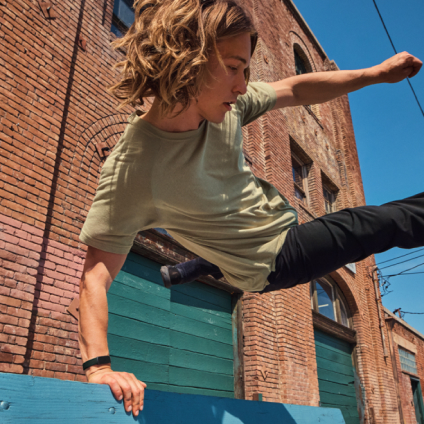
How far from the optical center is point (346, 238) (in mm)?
1792

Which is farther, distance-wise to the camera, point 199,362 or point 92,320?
point 199,362

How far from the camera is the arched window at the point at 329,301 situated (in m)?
9.41

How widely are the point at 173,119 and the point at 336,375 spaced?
9.29 m

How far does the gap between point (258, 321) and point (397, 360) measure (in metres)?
9.30

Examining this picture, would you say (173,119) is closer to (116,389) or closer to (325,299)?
(116,389)

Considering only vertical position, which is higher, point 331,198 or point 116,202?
point 331,198

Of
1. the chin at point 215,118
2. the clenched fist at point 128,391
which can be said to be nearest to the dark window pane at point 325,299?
the chin at point 215,118

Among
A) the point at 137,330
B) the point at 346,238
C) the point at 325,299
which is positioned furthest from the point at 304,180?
the point at 346,238

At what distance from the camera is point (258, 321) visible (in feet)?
21.8

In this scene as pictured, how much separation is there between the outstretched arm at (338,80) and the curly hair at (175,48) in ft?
2.12

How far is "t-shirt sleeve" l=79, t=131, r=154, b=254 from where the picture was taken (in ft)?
5.24

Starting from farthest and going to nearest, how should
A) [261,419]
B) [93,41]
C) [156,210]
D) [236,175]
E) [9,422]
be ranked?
[93,41] → [236,175] → [156,210] → [261,419] → [9,422]

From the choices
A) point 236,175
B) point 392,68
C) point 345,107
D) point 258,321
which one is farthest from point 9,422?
point 345,107

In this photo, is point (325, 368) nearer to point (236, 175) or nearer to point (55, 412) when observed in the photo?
point (236, 175)
